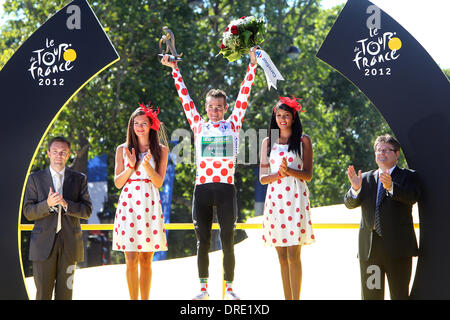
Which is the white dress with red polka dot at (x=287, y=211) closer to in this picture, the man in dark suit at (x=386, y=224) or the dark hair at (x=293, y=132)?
the dark hair at (x=293, y=132)

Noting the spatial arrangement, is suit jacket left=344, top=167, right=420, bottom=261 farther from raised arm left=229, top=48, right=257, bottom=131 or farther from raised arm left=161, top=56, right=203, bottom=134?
raised arm left=161, top=56, right=203, bottom=134

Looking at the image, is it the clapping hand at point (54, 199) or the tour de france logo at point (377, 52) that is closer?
the clapping hand at point (54, 199)

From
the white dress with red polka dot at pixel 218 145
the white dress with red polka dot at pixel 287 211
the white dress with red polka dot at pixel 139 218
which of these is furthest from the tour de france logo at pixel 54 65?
the white dress with red polka dot at pixel 287 211

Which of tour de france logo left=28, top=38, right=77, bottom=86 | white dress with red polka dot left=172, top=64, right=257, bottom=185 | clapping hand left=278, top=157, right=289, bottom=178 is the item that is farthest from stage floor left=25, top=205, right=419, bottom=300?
tour de france logo left=28, top=38, right=77, bottom=86

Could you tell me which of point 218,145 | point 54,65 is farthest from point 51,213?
point 218,145

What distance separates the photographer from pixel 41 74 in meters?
5.15

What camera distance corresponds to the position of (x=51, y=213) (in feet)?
15.7

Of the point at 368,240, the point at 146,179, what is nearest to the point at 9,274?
the point at 146,179

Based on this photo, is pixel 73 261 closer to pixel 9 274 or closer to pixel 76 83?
pixel 9 274

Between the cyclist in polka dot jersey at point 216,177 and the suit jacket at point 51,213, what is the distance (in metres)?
0.93

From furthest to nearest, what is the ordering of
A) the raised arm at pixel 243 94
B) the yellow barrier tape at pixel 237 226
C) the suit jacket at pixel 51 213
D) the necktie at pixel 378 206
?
the yellow barrier tape at pixel 237 226 → the raised arm at pixel 243 94 → the suit jacket at pixel 51 213 → the necktie at pixel 378 206

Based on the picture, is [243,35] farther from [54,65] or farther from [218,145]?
[54,65]

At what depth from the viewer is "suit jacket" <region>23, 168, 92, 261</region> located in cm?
473

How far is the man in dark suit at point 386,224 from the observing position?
4566 millimetres
